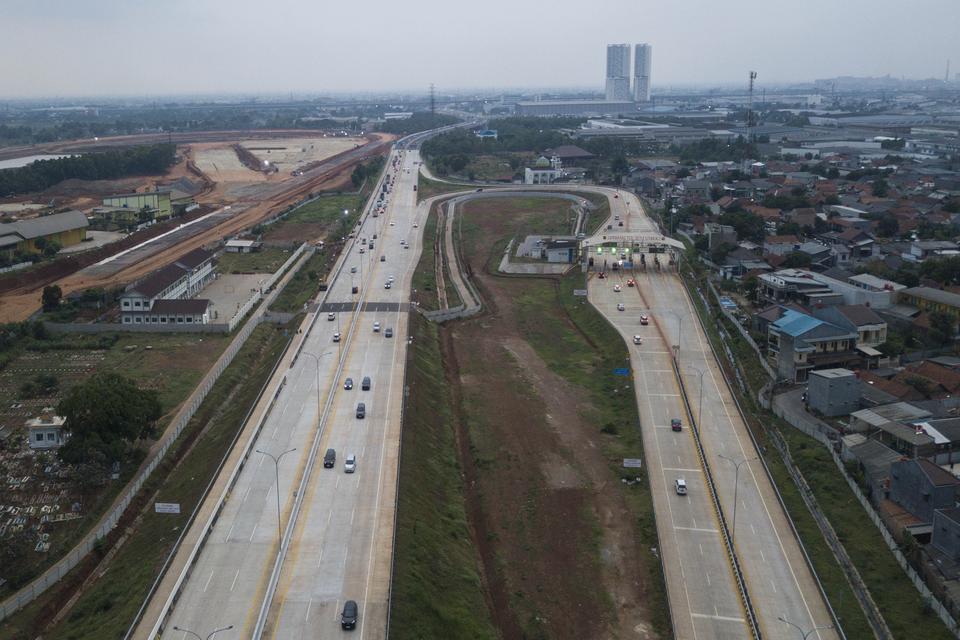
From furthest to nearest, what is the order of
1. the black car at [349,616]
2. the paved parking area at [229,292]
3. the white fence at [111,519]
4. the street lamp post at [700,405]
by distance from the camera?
the paved parking area at [229,292] < the street lamp post at [700,405] < the white fence at [111,519] < the black car at [349,616]

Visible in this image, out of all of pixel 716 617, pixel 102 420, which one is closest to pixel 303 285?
pixel 102 420

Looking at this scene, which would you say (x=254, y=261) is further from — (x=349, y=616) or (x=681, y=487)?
(x=349, y=616)

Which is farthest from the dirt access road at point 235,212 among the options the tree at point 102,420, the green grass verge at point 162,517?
the tree at point 102,420

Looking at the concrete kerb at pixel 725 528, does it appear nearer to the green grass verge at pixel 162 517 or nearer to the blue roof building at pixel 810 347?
the blue roof building at pixel 810 347

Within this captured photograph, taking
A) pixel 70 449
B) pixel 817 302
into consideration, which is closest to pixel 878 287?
pixel 817 302

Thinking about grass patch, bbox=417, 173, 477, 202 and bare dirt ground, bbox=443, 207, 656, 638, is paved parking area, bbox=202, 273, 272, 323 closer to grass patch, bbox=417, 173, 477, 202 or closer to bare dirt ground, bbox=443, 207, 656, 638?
bare dirt ground, bbox=443, 207, 656, 638

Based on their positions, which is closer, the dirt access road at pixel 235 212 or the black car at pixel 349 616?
the black car at pixel 349 616

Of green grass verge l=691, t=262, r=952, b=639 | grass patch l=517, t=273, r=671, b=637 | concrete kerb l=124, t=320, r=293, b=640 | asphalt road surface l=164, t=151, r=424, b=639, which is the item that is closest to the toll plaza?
grass patch l=517, t=273, r=671, b=637
